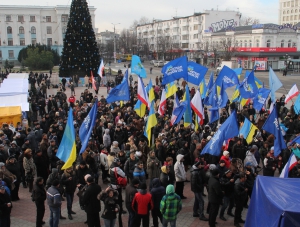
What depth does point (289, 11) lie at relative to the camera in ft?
396

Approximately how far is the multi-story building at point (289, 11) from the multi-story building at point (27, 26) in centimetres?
7473

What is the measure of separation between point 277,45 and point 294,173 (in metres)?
55.5

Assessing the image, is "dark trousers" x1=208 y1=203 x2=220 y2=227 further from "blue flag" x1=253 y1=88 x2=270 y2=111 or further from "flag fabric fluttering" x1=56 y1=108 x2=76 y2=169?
"blue flag" x1=253 y1=88 x2=270 y2=111

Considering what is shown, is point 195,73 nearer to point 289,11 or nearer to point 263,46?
point 263,46

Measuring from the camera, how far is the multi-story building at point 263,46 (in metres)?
58.5

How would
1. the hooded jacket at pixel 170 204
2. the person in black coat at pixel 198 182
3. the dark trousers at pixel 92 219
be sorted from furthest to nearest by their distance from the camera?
the person in black coat at pixel 198 182, the dark trousers at pixel 92 219, the hooded jacket at pixel 170 204

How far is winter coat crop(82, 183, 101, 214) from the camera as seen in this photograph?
7215mm

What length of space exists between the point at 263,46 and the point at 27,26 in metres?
52.0

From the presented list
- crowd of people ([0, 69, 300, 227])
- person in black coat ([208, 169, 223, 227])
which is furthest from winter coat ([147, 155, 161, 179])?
person in black coat ([208, 169, 223, 227])

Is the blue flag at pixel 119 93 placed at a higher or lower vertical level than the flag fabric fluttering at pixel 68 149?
higher

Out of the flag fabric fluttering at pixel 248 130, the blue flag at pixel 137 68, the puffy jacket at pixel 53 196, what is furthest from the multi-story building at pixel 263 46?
the puffy jacket at pixel 53 196

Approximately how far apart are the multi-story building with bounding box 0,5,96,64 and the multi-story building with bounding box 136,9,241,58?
21.0m

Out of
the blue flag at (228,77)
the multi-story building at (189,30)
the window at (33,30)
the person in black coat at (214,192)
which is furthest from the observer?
the multi-story building at (189,30)

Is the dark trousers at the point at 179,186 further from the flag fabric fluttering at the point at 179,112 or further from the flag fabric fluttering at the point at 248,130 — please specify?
the flag fabric fluttering at the point at 179,112
